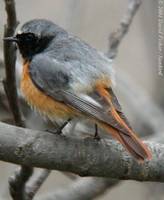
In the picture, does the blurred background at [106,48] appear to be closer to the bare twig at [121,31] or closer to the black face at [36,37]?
the black face at [36,37]

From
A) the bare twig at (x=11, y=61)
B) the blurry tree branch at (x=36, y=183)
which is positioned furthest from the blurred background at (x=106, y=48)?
the bare twig at (x=11, y=61)

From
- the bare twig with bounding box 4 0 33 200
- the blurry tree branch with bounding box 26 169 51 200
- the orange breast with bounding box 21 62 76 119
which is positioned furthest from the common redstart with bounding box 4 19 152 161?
the blurry tree branch with bounding box 26 169 51 200

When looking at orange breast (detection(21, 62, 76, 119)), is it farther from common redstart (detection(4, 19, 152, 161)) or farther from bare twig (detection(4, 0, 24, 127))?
bare twig (detection(4, 0, 24, 127))

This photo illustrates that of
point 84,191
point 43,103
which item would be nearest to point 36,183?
point 84,191

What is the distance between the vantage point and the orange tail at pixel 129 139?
3.01m

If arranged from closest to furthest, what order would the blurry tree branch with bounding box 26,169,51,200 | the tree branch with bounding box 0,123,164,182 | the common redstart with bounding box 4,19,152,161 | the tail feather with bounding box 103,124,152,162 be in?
1. the tree branch with bounding box 0,123,164,182
2. the tail feather with bounding box 103,124,152,162
3. the common redstart with bounding box 4,19,152,161
4. the blurry tree branch with bounding box 26,169,51,200

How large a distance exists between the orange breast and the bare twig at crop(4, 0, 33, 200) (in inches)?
11.6

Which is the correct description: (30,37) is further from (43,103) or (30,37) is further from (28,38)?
(43,103)

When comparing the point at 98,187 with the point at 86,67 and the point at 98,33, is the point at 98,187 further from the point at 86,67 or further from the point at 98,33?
the point at 98,33

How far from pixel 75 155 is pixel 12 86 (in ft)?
1.62

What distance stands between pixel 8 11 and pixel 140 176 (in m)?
1.04

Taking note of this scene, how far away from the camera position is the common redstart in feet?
10.9

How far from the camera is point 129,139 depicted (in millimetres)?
3119

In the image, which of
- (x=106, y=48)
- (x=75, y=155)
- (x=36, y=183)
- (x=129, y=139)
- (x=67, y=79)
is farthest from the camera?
(x=106, y=48)
